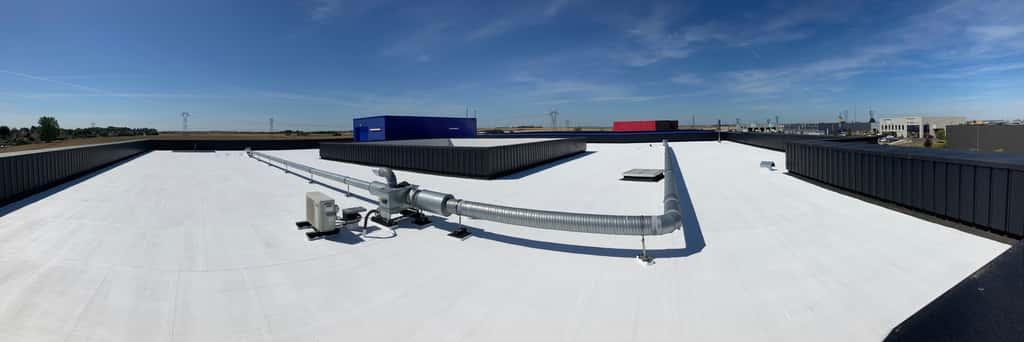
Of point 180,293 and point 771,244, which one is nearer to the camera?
point 180,293

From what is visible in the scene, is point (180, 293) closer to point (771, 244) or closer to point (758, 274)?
point (758, 274)

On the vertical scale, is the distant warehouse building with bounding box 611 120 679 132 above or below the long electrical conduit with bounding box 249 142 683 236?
above

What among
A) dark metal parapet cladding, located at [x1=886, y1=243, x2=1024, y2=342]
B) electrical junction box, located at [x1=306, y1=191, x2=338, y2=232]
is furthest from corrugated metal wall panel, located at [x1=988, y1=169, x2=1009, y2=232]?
electrical junction box, located at [x1=306, y1=191, x2=338, y2=232]

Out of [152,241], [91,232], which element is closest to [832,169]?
[152,241]

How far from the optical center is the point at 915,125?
10850 centimetres

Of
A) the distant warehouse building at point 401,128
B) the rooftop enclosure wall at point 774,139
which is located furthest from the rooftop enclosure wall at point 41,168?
the rooftop enclosure wall at point 774,139

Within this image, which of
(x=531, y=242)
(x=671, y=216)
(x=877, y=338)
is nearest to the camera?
(x=877, y=338)

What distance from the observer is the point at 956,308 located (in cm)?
204

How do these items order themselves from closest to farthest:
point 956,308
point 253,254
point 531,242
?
point 956,308, point 253,254, point 531,242

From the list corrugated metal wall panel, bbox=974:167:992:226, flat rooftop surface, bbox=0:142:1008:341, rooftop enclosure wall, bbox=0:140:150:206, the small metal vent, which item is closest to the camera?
flat rooftop surface, bbox=0:142:1008:341

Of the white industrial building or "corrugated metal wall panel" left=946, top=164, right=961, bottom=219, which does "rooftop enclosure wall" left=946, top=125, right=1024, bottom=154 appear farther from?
the white industrial building

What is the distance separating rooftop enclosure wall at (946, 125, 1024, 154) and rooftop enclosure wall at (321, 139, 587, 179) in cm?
5347

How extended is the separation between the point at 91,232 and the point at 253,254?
467 cm

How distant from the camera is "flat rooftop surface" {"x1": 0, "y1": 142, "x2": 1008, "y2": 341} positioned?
469 centimetres
